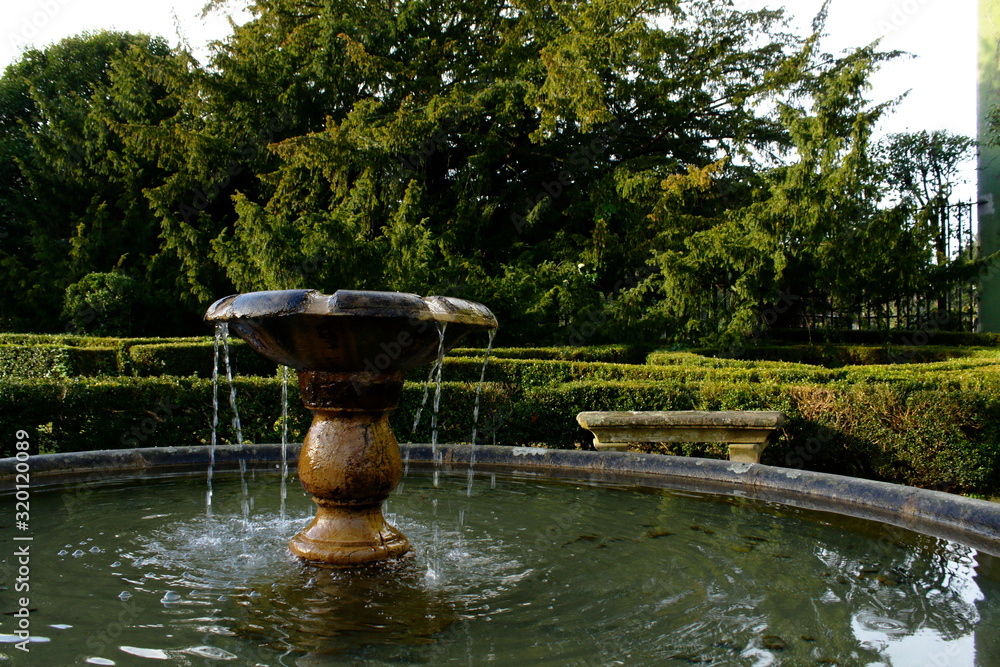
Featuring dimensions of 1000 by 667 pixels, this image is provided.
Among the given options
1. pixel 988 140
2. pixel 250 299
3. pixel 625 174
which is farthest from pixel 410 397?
pixel 988 140

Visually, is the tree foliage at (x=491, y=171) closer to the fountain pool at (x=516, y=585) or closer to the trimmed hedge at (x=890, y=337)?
the trimmed hedge at (x=890, y=337)

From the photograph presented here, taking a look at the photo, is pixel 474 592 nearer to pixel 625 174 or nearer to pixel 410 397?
pixel 410 397

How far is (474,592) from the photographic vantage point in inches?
108

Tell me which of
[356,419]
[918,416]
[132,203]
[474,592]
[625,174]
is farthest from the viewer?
[132,203]

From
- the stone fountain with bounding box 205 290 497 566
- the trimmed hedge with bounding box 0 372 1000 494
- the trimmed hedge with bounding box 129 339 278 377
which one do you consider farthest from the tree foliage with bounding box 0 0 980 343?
the stone fountain with bounding box 205 290 497 566

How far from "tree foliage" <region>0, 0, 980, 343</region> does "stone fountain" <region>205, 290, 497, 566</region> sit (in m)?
10.3

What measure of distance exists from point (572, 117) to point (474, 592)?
48.6 feet

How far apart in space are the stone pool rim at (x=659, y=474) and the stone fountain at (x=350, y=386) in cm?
169

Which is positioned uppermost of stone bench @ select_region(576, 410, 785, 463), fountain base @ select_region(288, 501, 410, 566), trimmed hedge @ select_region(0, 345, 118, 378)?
trimmed hedge @ select_region(0, 345, 118, 378)

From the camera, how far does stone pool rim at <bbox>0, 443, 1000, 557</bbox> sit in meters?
3.34

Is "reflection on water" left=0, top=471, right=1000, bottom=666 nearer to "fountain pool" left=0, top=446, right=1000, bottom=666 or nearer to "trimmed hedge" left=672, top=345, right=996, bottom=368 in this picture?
"fountain pool" left=0, top=446, right=1000, bottom=666

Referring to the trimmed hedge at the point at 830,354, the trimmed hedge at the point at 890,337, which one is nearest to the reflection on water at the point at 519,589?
the trimmed hedge at the point at 830,354

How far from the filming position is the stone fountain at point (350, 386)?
2.78m

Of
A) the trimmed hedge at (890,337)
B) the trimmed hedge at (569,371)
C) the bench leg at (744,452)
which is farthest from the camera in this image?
the trimmed hedge at (890,337)
